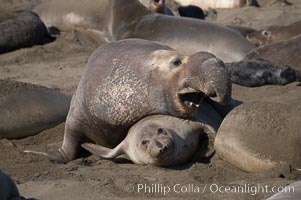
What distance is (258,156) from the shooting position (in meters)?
5.15

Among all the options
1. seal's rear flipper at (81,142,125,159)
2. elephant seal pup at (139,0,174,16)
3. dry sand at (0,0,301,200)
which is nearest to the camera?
dry sand at (0,0,301,200)

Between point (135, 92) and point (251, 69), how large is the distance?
9.03 ft

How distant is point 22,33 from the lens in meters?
10.4

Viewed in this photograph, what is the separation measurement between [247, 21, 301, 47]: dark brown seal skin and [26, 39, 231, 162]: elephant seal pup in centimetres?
413

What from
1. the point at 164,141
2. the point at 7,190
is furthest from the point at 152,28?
the point at 7,190

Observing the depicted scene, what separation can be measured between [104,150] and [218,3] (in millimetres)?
8133

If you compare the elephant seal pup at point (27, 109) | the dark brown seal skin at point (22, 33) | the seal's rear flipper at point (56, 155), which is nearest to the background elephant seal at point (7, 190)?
the seal's rear flipper at point (56, 155)

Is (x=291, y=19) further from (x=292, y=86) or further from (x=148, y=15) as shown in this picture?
(x=292, y=86)

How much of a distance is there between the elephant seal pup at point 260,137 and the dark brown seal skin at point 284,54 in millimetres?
3267

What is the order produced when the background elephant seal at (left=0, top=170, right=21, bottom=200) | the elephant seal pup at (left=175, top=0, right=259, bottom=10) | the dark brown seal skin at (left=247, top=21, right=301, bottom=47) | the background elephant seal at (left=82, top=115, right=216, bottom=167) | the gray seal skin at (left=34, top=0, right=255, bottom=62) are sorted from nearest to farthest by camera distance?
the background elephant seal at (left=0, top=170, right=21, bottom=200) < the background elephant seal at (left=82, top=115, right=216, bottom=167) < the gray seal skin at (left=34, top=0, right=255, bottom=62) < the dark brown seal skin at (left=247, top=21, right=301, bottom=47) < the elephant seal pup at (left=175, top=0, right=259, bottom=10)

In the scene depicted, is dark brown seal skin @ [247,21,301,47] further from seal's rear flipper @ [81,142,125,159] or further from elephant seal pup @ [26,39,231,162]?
seal's rear flipper @ [81,142,125,159]

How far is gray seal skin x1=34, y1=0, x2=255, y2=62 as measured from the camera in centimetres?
951

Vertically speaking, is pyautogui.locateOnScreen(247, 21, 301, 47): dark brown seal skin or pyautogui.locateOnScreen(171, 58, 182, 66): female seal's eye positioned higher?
pyautogui.locateOnScreen(171, 58, 182, 66): female seal's eye

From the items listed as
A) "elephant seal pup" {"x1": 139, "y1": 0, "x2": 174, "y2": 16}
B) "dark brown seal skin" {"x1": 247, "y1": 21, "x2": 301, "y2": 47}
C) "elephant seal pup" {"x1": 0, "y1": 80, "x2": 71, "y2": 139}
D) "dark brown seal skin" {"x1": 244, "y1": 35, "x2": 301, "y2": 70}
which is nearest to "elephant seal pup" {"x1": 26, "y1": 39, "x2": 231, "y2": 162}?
"elephant seal pup" {"x1": 0, "y1": 80, "x2": 71, "y2": 139}
